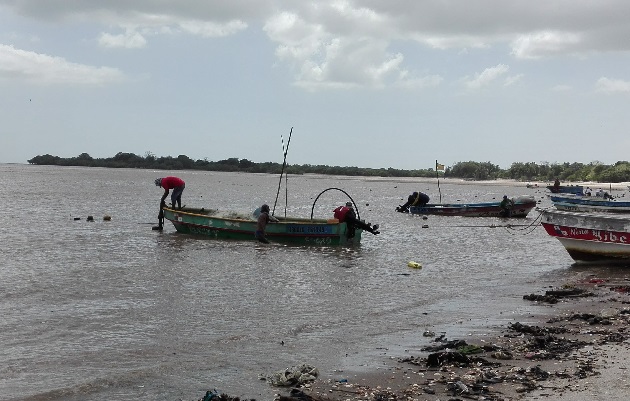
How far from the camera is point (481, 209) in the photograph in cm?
3978

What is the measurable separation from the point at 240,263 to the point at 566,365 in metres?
12.8

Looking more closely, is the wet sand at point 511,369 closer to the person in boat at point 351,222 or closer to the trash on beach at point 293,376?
the trash on beach at point 293,376

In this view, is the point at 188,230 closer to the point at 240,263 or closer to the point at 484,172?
the point at 240,263

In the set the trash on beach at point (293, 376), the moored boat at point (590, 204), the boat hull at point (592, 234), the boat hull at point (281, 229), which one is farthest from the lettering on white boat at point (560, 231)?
the moored boat at point (590, 204)

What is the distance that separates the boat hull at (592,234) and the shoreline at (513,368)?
6.45 m

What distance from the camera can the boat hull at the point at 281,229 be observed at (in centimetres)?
2367

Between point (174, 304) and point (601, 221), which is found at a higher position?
point (601, 221)

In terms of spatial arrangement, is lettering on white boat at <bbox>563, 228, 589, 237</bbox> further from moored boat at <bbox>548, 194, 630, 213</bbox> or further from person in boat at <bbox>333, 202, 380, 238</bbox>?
moored boat at <bbox>548, 194, 630, 213</bbox>

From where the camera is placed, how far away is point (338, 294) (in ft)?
48.9

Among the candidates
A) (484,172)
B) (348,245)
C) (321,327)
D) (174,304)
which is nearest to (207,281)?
(174,304)

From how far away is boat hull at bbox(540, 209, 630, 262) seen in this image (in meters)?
17.3

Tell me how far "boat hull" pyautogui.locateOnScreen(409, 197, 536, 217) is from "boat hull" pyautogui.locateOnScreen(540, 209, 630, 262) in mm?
20916

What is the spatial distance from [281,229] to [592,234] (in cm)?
1008

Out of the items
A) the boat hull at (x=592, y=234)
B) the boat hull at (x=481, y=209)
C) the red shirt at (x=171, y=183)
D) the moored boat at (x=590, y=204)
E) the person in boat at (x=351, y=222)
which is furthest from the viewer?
the boat hull at (x=481, y=209)
